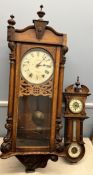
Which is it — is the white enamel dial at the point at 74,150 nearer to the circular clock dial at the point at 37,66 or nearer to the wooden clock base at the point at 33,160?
the wooden clock base at the point at 33,160

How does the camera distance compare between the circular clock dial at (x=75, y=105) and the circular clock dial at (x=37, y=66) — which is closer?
the circular clock dial at (x=37, y=66)

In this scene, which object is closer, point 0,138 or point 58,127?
point 58,127

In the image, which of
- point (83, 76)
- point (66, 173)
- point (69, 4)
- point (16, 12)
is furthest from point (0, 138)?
point (69, 4)

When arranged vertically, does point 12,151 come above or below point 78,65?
below

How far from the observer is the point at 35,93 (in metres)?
1.02

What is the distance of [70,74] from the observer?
1307mm

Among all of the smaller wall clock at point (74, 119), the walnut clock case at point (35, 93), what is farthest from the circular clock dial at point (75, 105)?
the walnut clock case at point (35, 93)

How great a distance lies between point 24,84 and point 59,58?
0.60ft

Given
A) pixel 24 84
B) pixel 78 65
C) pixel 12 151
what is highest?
pixel 78 65

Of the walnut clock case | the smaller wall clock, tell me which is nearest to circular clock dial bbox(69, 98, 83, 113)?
the smaller wall clock

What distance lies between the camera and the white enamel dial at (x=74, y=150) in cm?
114

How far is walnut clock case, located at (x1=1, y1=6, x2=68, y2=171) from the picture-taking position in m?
1.00

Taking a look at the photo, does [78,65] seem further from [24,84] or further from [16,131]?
[16,131]

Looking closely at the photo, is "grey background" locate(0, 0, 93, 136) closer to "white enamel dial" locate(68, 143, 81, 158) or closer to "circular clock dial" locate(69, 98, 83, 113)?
"circular clock dial" locate(69, 98, 83, 113)
